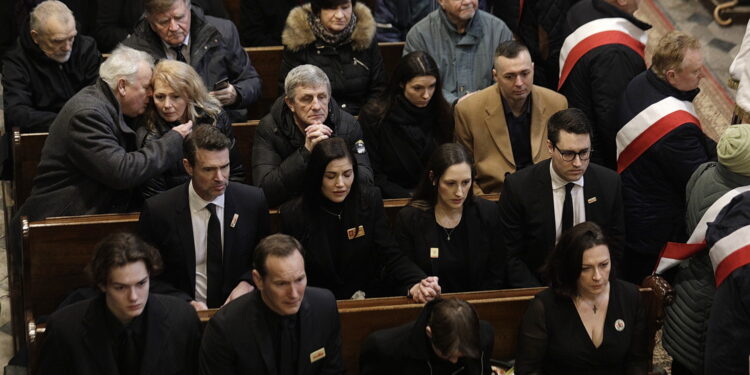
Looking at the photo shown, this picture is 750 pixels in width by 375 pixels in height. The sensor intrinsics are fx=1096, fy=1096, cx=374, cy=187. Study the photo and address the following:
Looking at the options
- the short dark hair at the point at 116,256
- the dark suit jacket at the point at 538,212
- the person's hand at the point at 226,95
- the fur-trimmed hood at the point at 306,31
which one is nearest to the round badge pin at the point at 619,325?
the dark suit jacket at the point at 538,212

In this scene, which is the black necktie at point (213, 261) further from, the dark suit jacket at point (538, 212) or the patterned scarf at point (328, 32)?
the patterned scarf at point (328, 32)

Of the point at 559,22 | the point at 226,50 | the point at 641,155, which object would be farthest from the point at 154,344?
the point at 559,22

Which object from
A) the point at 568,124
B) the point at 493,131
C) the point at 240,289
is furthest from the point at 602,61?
the point at 240,289

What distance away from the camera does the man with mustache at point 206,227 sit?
4.00 m

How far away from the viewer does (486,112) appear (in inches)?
191

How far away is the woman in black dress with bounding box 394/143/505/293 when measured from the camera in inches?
164

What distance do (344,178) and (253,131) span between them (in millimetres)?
1049

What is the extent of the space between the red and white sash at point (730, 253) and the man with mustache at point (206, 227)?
65.2 inches

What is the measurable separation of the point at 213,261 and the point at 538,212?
1272 mm

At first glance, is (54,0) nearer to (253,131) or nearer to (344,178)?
(253,131)

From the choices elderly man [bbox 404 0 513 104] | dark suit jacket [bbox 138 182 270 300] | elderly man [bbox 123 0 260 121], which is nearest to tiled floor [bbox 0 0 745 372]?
elderly man [bbox 123 0 260 121]

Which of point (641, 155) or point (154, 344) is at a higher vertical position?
point (641, 155)

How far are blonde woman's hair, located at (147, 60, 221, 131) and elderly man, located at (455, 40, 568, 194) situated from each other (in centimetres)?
114

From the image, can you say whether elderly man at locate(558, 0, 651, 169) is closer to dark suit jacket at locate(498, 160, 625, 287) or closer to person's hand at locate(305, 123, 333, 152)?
dark suit jacket at locate(498, 160, 625, 287)
